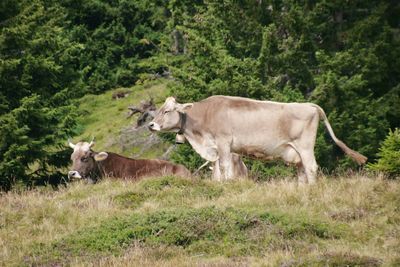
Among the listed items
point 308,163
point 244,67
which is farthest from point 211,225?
point 244,67

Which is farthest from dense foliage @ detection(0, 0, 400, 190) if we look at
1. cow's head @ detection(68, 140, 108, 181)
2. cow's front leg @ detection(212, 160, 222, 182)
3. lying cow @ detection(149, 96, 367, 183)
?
lying cow @ detection(149, 96, 367, 183)

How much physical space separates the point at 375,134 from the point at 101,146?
47.3 feet

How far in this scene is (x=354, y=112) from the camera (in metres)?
32.4

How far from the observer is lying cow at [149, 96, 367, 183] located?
20.2 meters

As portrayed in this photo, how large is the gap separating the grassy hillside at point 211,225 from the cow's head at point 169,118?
313 cm

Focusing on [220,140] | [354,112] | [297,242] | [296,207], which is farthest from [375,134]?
[297,242]

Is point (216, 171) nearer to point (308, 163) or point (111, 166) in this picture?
point (308, 163)

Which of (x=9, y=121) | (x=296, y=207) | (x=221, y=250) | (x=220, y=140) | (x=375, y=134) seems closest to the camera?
(x=221, y=250)

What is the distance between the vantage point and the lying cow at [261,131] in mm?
20219

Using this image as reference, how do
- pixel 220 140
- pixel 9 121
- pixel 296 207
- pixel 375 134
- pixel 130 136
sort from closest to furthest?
pixel 296 207 → pixel 220 140 → pixel 9 121 → pixel 375 134 → pixel 130 136

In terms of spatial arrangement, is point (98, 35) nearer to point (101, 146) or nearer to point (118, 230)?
point (101, 146)

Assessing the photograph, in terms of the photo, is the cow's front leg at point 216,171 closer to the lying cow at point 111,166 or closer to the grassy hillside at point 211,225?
the lying cow at point 111,166

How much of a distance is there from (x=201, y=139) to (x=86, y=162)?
325 centimetres

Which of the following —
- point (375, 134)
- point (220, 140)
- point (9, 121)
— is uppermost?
point (220, 140)
